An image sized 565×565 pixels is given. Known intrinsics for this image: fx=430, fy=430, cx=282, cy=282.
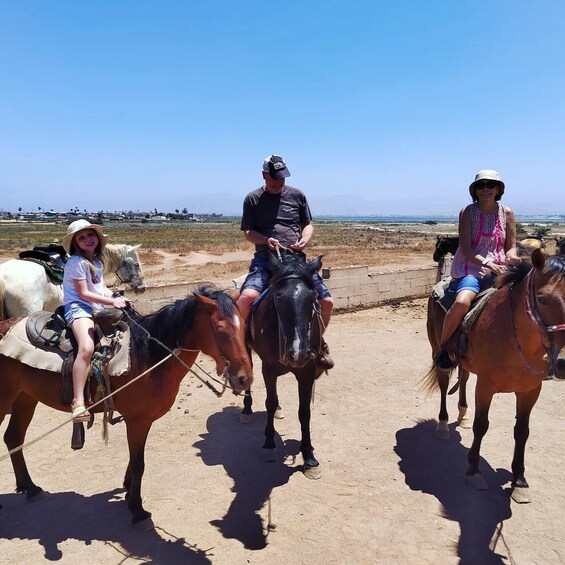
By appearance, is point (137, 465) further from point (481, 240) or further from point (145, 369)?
point (481, 240)

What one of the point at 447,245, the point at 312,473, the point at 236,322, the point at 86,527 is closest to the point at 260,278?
the point at 236,322

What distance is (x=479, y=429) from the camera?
4254 mm

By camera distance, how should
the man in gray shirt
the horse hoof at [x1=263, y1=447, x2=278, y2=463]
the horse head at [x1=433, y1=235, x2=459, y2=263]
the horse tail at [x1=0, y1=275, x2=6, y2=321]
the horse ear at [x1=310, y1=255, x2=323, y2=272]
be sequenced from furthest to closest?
the horse head at [x1=433, y1=235, x2=459, y2=263] < the horse tail at [x1=0, y1=275, x2=6, y2=321] < the man in gray shirt < the horse hoof at [x1=263, y1=447, x2=278, y2=463] < the horse ear at [x1=310, y1=255, x2=323, y2=272]

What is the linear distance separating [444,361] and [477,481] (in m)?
1.20

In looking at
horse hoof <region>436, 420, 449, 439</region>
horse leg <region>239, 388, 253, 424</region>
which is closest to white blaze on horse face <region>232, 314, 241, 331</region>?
horse leg <region>239, 388, 253, 424</region>

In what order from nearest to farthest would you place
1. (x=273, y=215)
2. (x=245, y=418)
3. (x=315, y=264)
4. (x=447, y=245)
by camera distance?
(x=315, y=264)
(x=273, y=215)
(x=245, y=418)
(x=447, y=245)

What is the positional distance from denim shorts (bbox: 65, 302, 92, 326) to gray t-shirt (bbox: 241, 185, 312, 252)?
2.25 meters

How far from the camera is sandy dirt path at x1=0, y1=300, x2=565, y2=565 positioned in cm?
345

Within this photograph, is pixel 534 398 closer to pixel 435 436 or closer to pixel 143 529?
pixel 435 436

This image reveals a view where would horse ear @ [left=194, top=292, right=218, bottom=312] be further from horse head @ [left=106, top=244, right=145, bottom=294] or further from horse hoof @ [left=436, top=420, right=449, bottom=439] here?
horse head @ [left=106, top=244, right=145, bottom=294]

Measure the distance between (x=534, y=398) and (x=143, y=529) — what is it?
379cm

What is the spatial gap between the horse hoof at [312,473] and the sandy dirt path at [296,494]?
6 cm

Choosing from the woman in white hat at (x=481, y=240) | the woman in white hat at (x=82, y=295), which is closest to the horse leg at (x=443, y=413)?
the woman in white hat at (x=481, y=240)

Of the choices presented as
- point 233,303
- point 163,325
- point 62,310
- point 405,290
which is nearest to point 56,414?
point 62,310
